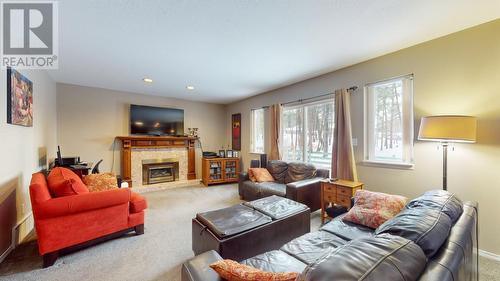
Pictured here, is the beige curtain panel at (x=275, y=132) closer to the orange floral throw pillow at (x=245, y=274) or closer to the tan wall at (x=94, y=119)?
the tan wall at (x=94, y=119)

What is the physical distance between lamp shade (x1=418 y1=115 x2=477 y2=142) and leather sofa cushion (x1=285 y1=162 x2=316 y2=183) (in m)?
1.85

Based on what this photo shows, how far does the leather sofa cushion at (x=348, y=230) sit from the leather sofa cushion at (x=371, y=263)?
97 centimetres

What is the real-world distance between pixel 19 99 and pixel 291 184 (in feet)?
12.5

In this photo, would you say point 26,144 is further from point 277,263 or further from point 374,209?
point 374,209

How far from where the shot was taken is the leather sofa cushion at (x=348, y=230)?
5.54ft

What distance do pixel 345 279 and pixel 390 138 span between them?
2911 mm

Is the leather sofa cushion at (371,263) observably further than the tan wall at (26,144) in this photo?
No

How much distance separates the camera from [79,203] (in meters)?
2.10

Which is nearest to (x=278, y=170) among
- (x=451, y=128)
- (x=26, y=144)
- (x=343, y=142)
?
(x=343, y=142)

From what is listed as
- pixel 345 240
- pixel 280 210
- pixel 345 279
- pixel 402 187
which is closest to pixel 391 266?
pixel 345 279

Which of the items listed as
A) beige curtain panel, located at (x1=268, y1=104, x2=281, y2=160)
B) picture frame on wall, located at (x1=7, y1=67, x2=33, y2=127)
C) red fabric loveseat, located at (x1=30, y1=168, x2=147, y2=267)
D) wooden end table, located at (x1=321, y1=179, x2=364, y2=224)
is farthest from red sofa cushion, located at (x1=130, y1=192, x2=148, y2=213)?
beige curtain panel, located at (x1=268, y1=104, x2=281, y2=160)

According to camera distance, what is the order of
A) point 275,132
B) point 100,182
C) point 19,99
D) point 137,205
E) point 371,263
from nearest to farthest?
point 371,263 < point 19,99 < point 137,205 < point 100,182 < point 275,132

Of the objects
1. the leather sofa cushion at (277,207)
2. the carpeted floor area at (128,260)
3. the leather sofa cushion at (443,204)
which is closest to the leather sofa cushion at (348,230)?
the leather sofa cushion at (277,207)

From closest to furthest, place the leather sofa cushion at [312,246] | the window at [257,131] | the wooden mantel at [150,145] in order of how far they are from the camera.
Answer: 1. the leather sofa cushion at [312,246]
2. the wooden mantel at [150,145]
3. the window at [257,131]
